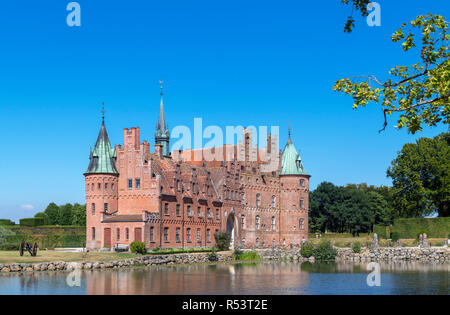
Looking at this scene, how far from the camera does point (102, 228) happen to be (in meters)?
54.1

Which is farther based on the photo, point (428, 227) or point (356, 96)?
point (428, 227)

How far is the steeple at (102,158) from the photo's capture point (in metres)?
55.6

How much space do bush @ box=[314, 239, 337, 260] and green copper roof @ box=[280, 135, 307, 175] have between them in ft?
59.7

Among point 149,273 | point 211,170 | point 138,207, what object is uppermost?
point 211,170

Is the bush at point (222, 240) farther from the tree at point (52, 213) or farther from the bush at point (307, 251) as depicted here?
the tree at point (52, 213)

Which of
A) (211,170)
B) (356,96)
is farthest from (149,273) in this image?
(211,170)

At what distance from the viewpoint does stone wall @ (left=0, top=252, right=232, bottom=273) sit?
37.4 m

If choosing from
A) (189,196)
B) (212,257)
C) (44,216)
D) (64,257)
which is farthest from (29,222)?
(64,257)

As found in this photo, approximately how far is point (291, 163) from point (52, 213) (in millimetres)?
46305

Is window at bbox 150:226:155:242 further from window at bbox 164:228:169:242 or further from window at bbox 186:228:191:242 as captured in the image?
window at bbox 186:228:191:242

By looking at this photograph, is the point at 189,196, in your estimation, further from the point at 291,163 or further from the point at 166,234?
the point at 291,163

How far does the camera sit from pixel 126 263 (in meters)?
43.6
